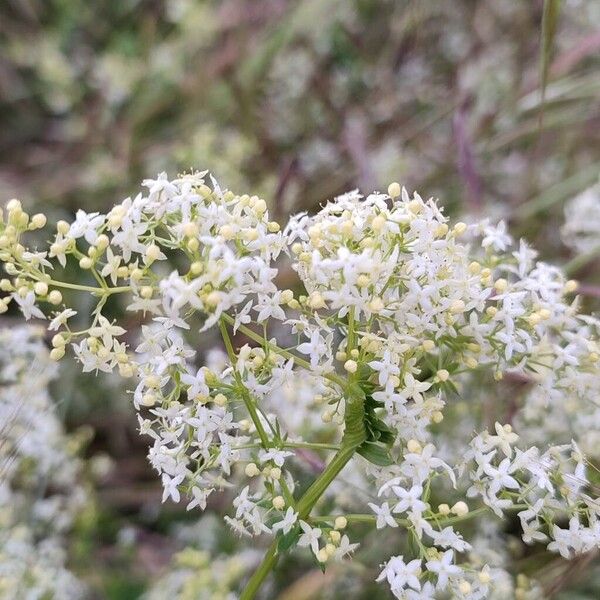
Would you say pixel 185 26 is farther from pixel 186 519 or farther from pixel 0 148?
pixel 186 519

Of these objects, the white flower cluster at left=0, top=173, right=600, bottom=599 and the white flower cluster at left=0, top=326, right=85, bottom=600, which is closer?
the white flower cluster at left=0, top=173, right=600, bottom=599

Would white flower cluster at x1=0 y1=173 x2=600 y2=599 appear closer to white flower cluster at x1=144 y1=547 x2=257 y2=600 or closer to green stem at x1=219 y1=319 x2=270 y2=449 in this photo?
green stem at x1=219 y1=319 x2=270 y2=449

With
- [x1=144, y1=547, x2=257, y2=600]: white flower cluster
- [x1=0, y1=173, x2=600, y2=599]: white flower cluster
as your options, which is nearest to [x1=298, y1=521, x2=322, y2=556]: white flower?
[x1=0, y1=173, x2=600, y2=599]: white flower cluster

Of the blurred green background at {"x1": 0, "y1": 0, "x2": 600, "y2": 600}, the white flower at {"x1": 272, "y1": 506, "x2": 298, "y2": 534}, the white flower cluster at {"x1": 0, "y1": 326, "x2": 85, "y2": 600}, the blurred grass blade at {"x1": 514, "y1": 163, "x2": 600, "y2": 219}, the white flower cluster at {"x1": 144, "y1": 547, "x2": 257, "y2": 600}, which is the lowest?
the white flower at {"x1": 272, "y1": 506, "x2": 298, "y2": 534}

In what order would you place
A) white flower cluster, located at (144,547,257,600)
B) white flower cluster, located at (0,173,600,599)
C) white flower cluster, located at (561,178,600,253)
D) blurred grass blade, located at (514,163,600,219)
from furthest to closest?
1. blurred grass blade, located at (514,163,600,219)
2. white flower cluster, located at (561,178,600,253)
3. white flower cluster, located at (144,547,257,600)
4. white flower cluster, located at (0,173,600,599)

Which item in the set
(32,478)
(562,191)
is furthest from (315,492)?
(562,191)

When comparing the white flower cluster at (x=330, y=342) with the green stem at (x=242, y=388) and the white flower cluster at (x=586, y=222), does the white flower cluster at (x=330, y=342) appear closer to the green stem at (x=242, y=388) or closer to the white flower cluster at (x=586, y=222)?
the green stem at (x=242, y=388)

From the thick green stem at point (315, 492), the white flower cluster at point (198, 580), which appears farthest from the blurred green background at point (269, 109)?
the thick green stem at point (315, 492)

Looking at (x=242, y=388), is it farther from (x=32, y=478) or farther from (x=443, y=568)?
(x=32, y=478)
